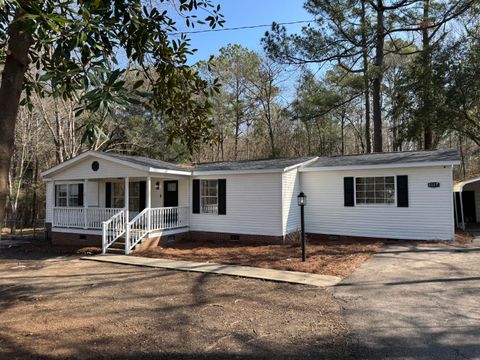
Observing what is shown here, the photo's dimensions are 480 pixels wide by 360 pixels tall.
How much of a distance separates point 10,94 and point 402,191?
12.1 metres

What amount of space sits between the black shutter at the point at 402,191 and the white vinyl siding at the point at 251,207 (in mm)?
3954

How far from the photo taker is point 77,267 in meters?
10.3

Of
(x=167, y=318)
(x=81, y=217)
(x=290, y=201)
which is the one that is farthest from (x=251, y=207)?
(x=167, y=318)

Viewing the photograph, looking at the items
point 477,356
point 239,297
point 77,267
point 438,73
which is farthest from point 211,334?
point 438,73

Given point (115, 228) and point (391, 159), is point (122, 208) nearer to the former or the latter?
point (115, 228)

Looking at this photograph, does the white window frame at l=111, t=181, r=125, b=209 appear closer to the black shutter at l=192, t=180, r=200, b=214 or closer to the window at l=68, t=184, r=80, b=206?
the window at l=68, t=184, r=80, b=206

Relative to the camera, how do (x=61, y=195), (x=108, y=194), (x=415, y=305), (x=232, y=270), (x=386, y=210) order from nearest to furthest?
(x=415, y=305) → (x=232, y=270) → (x=386, y=210) → (x=108, y=194) → (x=61, y=195)

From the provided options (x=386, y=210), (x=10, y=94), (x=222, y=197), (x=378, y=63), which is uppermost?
(x=378, y=63)

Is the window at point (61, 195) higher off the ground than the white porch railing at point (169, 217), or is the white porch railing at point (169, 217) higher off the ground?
the window at point (61, 195)

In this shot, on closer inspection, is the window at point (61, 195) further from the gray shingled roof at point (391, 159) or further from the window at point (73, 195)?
the gray shingled roof at point (391, 159)

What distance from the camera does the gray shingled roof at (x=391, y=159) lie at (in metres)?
12.5

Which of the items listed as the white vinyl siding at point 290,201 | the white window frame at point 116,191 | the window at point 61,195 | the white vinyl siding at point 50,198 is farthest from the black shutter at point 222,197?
the white vinyl siding at point 50,198

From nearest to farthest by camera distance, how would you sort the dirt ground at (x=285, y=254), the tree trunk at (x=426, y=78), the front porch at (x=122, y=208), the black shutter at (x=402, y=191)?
1. the dirt ground at (x=285, y=254)
2. the black shutter at (x=402, y=191)
3. the front porch at (x=122, y=208)
4. the tree trunk at (x=426, y=78)

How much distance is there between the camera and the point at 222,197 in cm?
1438
